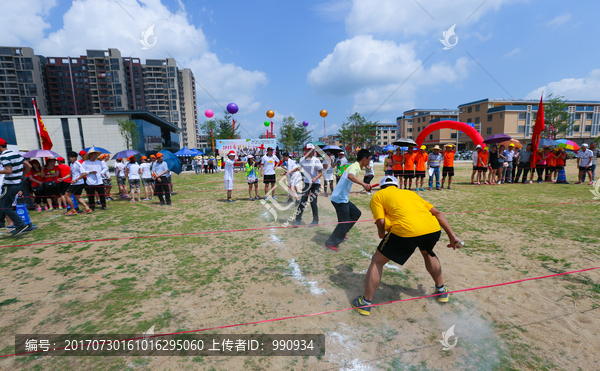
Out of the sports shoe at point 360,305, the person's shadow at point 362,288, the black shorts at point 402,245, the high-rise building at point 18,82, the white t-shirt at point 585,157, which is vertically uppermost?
the high-rise building at point 18,82

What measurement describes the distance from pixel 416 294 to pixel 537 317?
3.97 feet

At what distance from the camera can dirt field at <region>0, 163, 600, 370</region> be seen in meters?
2.41

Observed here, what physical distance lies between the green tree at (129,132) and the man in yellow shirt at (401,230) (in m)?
46.3

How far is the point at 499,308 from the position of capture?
3.04 meters

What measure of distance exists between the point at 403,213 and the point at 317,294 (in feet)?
5.13

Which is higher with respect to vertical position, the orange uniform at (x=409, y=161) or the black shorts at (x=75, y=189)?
the orange uniform at (x=409, y=161)

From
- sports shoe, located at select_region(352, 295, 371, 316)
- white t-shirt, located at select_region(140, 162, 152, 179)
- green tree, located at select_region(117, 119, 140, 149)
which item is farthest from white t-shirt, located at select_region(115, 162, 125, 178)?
green tree, located at select_region(117, 119, 140, 149)

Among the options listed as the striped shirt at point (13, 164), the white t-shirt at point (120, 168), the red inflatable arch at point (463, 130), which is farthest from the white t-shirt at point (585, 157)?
the white t-shirt at point (120, 168)

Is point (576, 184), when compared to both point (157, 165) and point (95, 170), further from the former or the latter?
point (95, 170)

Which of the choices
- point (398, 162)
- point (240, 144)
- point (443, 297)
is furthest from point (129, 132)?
point (443, 297)

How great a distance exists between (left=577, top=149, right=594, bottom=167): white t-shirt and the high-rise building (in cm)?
10613

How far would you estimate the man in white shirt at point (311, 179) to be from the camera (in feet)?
20.7

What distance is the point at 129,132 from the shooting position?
42.0m

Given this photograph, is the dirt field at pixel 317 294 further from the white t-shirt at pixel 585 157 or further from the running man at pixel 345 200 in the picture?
the white t-shirt at pixel 585 157
